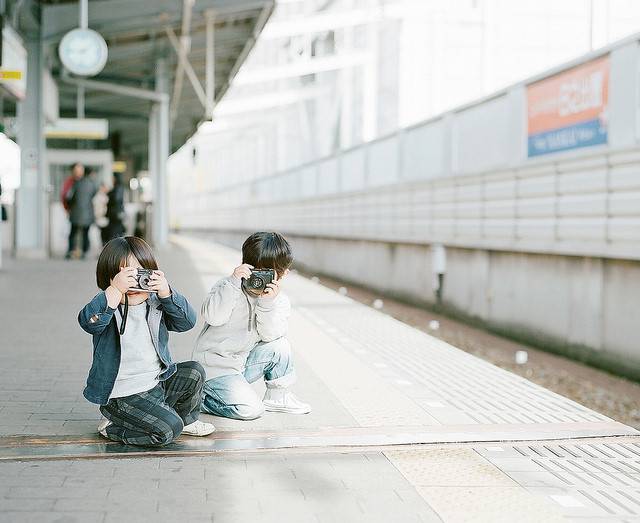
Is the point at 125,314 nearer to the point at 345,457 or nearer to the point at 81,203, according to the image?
the point at 345,457

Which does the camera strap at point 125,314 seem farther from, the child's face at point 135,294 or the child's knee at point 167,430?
the child's knee at point 167,430

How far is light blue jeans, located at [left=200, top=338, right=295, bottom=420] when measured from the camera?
4.90m

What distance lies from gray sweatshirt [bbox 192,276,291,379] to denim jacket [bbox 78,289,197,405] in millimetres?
377

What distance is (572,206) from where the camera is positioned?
8906mm

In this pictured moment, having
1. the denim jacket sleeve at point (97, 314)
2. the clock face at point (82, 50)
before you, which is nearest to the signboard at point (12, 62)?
the clock face at point (82, 50)

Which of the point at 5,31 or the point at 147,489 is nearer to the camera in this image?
the point at 147,489

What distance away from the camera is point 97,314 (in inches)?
161

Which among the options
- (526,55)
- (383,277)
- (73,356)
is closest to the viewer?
(73,356)

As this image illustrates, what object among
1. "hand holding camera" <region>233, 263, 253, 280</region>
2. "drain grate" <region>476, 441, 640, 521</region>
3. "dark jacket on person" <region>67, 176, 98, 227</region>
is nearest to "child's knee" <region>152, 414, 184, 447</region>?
"hand holding camera" <region>233, 263, 253, 280</region>

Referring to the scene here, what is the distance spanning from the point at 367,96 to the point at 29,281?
41.4 ft

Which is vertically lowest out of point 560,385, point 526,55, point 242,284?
point 560,385

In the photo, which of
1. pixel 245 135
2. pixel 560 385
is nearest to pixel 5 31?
pixel 560 385

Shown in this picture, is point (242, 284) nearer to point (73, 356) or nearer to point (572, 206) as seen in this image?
point (73, 356)

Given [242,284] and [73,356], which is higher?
[242,284]
